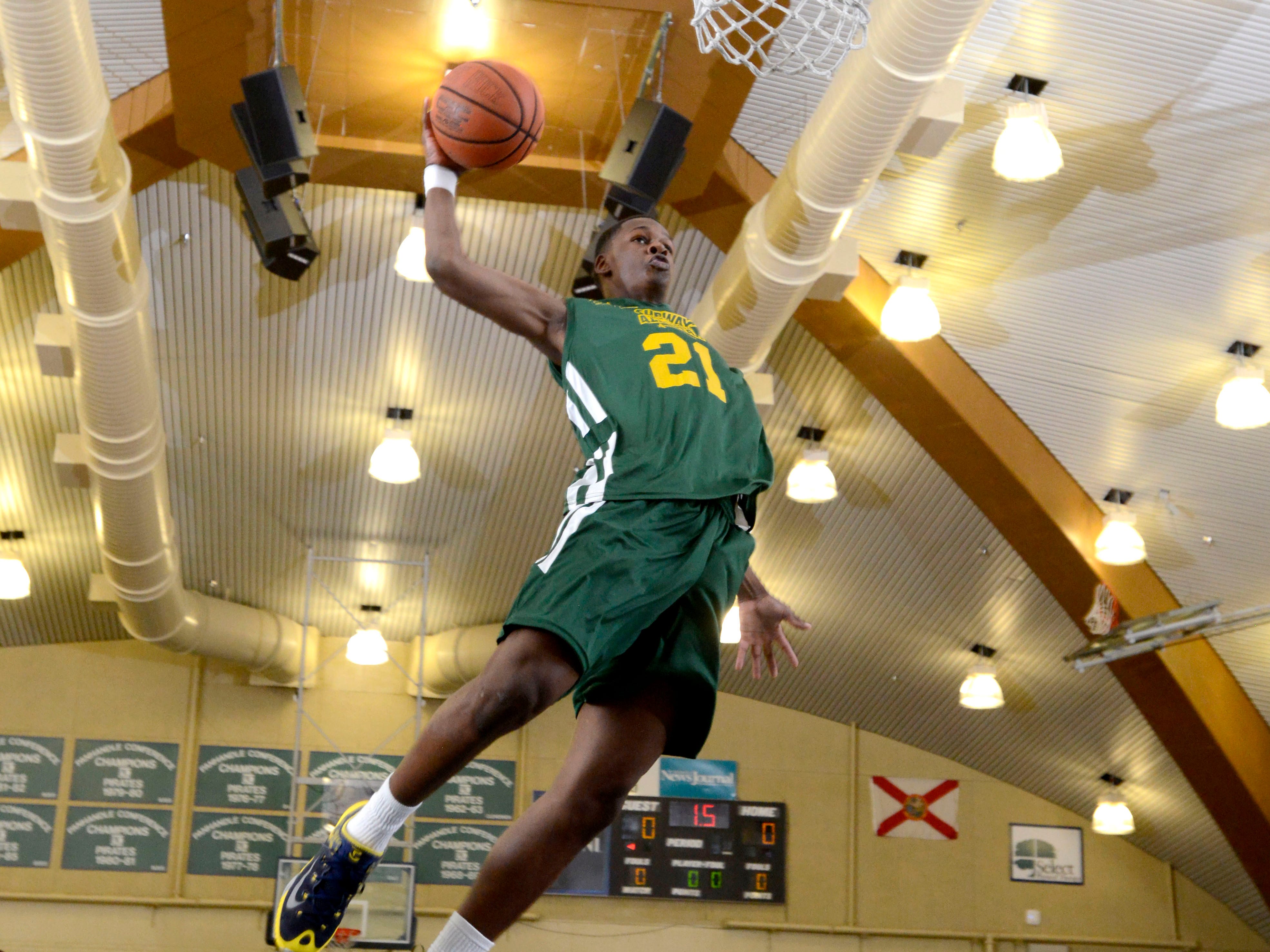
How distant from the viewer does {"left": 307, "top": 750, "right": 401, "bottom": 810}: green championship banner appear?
14.9 m

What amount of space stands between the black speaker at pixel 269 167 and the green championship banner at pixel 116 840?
31.7 feet

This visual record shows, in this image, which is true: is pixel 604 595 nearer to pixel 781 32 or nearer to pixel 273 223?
pixel 781 32

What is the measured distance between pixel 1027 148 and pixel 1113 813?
980 centimetres

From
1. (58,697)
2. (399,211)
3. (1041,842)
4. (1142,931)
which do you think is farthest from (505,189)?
(1142,931)

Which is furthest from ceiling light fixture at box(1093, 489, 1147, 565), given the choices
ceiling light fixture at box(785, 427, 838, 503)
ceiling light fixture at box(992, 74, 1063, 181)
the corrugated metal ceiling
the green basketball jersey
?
the green basketball jersey

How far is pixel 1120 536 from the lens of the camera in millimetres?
9945

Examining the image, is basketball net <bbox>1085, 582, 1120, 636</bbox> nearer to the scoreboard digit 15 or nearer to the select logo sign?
the scoreboard digit 15

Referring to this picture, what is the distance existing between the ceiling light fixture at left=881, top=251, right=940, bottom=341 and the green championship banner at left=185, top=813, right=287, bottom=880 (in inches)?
365

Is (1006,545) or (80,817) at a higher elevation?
(1006,545)

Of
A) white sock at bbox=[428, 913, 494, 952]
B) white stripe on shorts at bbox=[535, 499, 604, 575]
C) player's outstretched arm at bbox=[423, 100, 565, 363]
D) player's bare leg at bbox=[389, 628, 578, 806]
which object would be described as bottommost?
white sock at bbox=[428, 913, 494, 952]

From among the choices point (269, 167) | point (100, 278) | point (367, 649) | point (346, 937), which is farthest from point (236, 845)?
point (269, 167)

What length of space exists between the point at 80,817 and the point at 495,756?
4.37 metres

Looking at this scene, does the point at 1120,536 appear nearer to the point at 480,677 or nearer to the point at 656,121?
the point at 656,121

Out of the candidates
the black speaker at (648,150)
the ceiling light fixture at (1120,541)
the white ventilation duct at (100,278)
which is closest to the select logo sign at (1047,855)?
the ceiling light fixture at (1120,541)
